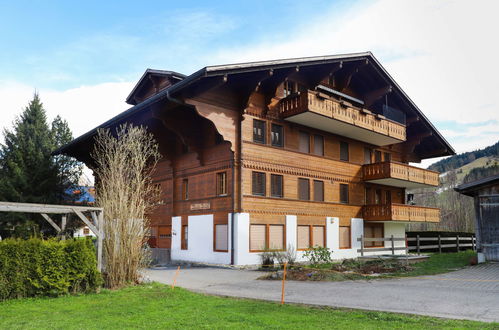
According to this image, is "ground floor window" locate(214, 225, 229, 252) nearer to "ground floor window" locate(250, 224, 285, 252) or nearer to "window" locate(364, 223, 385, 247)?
"ground floor window" locate(250, 224, 285, 252)

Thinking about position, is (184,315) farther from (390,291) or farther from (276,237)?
(276,237)

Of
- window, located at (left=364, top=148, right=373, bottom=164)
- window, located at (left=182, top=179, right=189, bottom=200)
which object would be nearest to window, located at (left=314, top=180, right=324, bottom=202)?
window, located at (left=364, top=148, right=373, bottom=164)

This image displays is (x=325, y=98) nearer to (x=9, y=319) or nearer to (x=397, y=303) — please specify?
(x=397, y=303)

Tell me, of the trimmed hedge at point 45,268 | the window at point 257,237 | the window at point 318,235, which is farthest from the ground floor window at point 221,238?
the trimmed hedge at point 45,268

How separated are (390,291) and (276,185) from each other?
469 inches

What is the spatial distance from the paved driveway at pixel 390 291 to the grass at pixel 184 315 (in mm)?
1076

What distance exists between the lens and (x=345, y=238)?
28344 millimetres

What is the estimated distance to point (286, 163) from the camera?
24.9 m

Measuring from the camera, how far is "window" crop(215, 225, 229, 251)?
75.1ft

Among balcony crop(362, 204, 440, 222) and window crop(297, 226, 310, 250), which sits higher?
balcony crop(362, 204, 440, 222)

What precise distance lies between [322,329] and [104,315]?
4.90 m

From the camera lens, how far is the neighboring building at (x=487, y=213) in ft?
73.3

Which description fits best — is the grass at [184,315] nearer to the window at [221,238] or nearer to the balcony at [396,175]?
the window at [221,238]

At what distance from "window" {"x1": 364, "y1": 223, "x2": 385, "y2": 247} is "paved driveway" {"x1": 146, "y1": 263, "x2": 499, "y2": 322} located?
36.9 feet
